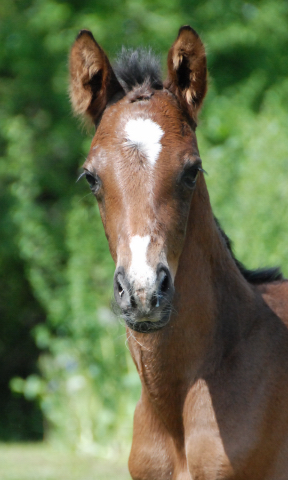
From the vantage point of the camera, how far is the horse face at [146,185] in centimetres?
232

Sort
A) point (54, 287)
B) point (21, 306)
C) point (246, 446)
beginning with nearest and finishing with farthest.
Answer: point (246, 446) < point (54, 287) < point (21, 306)

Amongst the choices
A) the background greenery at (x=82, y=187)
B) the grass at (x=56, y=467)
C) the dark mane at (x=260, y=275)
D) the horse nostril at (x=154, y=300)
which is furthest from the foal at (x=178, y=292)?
the grass at (x=56, y=467)

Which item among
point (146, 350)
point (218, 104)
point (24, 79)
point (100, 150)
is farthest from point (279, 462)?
point (24, 79)

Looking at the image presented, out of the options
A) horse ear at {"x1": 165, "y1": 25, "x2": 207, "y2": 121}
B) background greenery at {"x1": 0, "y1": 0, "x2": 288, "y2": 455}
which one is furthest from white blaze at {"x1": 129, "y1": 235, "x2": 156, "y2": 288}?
background greenery at {"x1": 0, "y1": 0, "x2": 288, "y2": 455}

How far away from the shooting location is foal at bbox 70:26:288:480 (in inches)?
97.7

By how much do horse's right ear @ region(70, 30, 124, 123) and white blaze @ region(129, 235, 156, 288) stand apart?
36.4 inches

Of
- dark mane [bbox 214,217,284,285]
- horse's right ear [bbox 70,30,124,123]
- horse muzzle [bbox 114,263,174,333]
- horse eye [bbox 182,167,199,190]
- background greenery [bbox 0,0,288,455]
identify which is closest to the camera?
horse muzzle [bbox 114,263,174,333]

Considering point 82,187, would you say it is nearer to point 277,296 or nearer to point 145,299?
point 277,296

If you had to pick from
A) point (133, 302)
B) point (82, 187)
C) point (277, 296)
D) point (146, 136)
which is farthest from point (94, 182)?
point (82, 187)

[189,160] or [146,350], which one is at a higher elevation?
[189,160]

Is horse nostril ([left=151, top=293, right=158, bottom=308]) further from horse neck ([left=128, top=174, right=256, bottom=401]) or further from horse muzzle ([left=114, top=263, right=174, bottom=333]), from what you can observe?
horse neck ([left=128, top=174, right=256, bottom=401])

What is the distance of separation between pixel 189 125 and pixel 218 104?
6.37m

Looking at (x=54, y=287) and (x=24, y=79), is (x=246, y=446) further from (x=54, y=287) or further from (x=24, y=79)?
(x=24, y=79)

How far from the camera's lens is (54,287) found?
801cm
